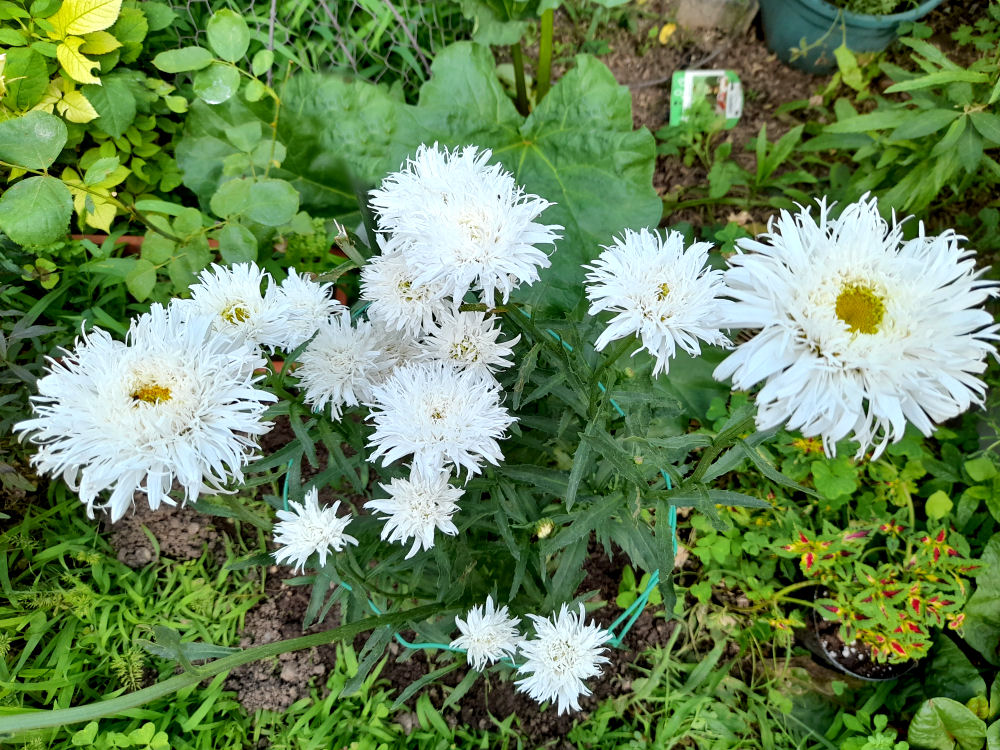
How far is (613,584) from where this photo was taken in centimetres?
198

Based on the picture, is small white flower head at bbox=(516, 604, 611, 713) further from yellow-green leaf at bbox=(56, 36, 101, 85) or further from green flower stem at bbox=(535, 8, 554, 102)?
yellow-green leaf at bbox=(56, 36, 101, 85)

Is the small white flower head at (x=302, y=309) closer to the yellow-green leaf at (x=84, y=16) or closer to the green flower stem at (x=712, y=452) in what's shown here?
the green flower stem at (x=712, y=452)

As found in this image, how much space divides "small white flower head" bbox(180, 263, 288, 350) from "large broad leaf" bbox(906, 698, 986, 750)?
184 centimetres

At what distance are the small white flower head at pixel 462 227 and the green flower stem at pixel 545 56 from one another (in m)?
1.25

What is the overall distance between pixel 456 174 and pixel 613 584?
4.56 feet

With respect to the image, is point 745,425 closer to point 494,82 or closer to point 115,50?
point 494,82

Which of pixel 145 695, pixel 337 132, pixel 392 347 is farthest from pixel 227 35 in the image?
pixel 145 695

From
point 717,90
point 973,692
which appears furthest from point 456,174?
point 717,90

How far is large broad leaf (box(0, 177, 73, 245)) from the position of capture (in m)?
1.36

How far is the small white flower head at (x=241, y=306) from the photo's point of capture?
1.16 metres

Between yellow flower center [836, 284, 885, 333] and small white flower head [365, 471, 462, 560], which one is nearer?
yellow flower center [836, 284, 885, 333]

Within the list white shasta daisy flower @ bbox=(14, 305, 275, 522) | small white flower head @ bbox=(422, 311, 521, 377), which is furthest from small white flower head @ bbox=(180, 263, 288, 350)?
small white flower head @ bbox=(422, 311, 521, 377)

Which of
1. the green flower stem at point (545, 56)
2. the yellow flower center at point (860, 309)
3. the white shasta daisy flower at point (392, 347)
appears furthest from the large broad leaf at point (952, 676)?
the green flower stem at point (545, 56)

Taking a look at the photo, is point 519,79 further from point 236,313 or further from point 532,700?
point 532,700
